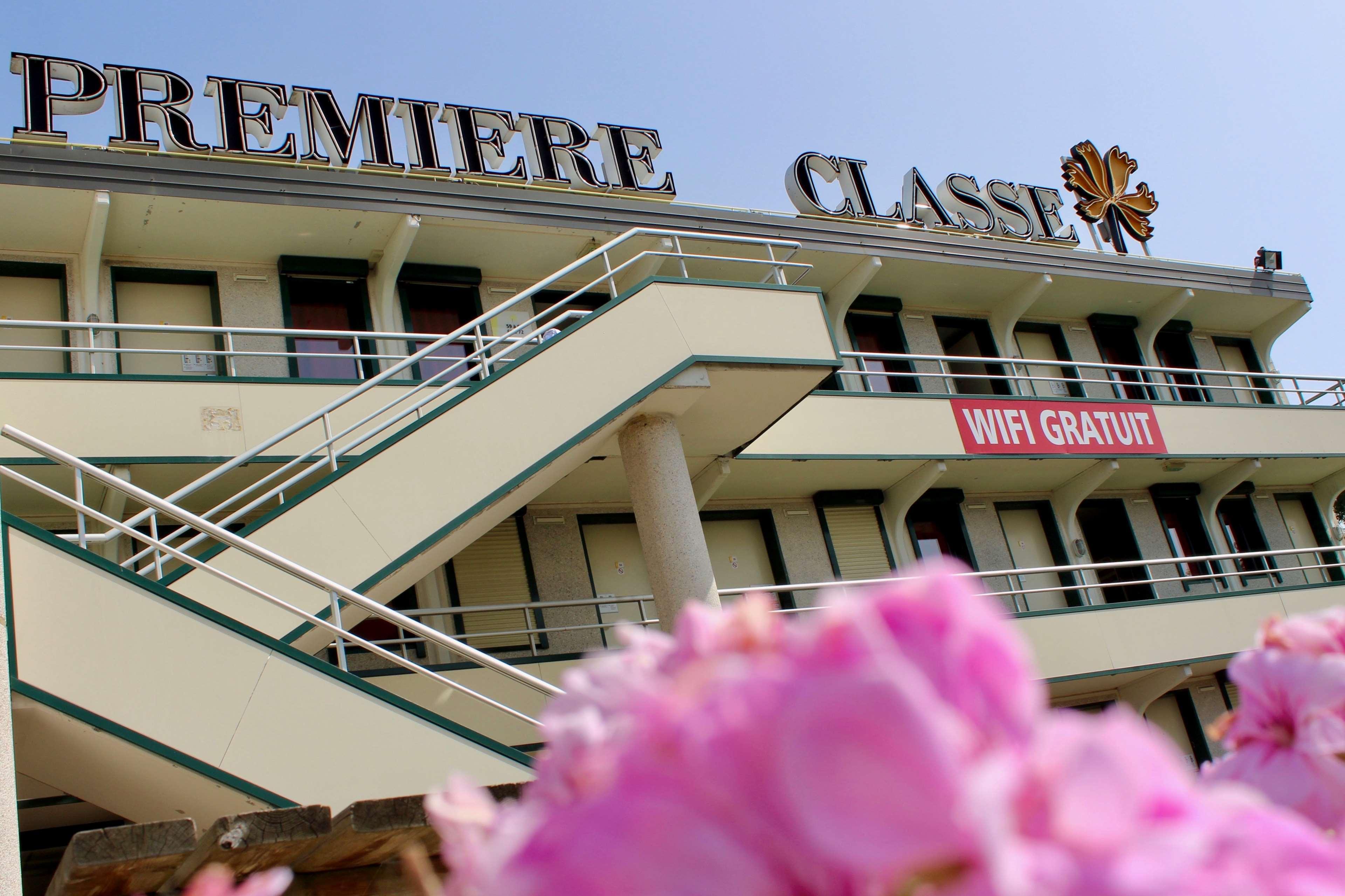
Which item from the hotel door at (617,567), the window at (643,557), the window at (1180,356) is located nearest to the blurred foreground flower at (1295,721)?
the window at (643,557)

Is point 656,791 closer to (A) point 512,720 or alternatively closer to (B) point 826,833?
(B) point 826,833

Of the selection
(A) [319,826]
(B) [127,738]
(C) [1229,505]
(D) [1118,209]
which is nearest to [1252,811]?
(A) [319,826]

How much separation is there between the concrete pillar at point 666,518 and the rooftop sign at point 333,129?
20.4 feet

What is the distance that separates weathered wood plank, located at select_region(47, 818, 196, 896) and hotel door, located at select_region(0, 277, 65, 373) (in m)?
10.1

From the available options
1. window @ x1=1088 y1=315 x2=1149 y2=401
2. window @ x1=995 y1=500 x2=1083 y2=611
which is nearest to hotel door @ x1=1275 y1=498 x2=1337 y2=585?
window @ x1=1088 y1=315 x2=1149 y2=401

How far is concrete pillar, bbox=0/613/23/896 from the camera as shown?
4.72 meters

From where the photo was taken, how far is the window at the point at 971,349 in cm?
2038

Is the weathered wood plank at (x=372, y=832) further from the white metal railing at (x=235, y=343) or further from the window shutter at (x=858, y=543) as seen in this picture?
the window shutter at (x=858, y=543)

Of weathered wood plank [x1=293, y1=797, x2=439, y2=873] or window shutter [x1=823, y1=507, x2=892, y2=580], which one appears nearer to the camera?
weathered wood plank [x1=293, y1=797, x2=439, y2=873]

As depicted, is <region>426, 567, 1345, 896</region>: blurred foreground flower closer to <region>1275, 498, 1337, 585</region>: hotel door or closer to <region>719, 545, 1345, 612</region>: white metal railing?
<region>719, 545, 1345, 612</region>: white metal railing

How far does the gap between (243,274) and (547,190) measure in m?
4.47

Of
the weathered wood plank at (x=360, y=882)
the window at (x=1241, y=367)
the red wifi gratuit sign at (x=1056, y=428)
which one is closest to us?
the weathered wood plank at (x=360, y=882)

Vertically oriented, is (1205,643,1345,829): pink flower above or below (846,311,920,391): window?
below

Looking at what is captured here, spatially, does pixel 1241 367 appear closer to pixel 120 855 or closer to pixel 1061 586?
pixel 1061 586
